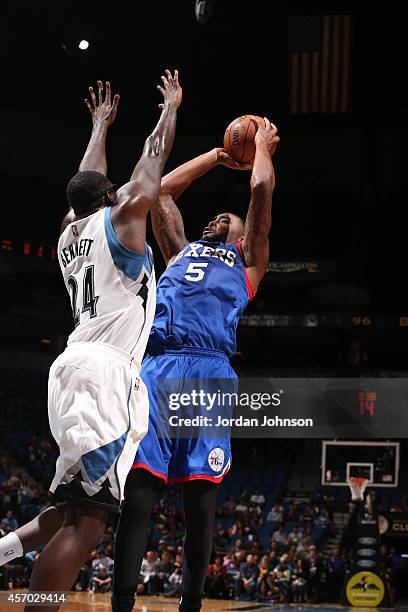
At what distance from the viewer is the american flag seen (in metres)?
15.1

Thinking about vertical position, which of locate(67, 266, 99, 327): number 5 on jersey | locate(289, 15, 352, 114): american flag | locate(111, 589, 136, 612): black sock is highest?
locate(289, 15, 352, 114): american flag

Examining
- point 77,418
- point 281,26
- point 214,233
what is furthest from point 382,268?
point 77,418

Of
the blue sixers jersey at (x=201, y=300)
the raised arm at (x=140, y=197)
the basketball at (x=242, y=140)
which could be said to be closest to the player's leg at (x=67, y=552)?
the raised arm at (x=140, y=197)

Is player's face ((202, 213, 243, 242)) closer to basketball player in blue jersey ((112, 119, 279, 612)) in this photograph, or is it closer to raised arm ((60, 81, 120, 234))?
basketball player in blue jersey ((112, 119, 279, 612))

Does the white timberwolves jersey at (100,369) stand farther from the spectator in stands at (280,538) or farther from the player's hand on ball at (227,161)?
the spectator in stands at (280,538)

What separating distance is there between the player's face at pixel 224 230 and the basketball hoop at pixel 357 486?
39.6 feet

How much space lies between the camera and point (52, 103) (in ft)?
67.1

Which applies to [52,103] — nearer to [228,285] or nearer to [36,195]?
[36,195]

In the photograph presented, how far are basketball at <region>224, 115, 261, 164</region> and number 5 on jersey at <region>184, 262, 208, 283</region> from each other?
1.02 meters

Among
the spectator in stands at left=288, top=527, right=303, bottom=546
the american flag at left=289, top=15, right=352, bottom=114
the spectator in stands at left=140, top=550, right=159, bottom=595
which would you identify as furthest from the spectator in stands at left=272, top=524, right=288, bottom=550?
the american flag at left=289, top=15, right=352, bottom=114

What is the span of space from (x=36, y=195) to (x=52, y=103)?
3559 mm

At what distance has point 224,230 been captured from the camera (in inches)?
186

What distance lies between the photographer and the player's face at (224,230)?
15.4ft

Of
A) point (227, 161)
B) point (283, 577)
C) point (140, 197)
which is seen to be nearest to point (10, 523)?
point (283, 577)
